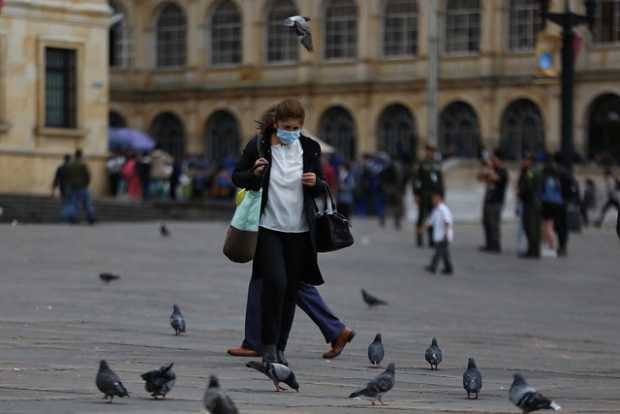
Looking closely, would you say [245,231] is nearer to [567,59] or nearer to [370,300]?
[370,300]

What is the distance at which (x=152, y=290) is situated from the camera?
19.5m

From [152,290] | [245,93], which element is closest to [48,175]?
[152,290]

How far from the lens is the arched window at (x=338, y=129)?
67438 millimetres

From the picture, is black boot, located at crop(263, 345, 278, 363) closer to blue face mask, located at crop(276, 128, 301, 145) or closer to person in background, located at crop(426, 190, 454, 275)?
blue face mask, located at crop(276, 128, 301, 145)

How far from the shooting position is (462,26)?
64.9 metres

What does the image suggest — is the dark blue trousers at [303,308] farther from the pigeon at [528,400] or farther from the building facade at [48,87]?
the building facade at [48,87]

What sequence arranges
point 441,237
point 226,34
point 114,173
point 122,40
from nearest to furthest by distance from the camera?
point 441,237 → point 114,173 → point 226,34 → point 122,40

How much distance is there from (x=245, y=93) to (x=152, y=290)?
50650mm

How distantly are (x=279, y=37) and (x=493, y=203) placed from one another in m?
39.7

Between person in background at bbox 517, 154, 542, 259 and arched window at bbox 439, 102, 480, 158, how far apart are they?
113 feet

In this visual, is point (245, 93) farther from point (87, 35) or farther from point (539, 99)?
point (87, 35)

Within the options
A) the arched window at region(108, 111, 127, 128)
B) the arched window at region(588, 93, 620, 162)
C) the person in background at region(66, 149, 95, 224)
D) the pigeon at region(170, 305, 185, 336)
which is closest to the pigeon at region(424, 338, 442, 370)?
the pigeon at region(170, 305, 185, 336)

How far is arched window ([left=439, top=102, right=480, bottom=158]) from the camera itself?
211ft

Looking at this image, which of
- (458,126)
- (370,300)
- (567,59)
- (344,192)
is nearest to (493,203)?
(567,59)
